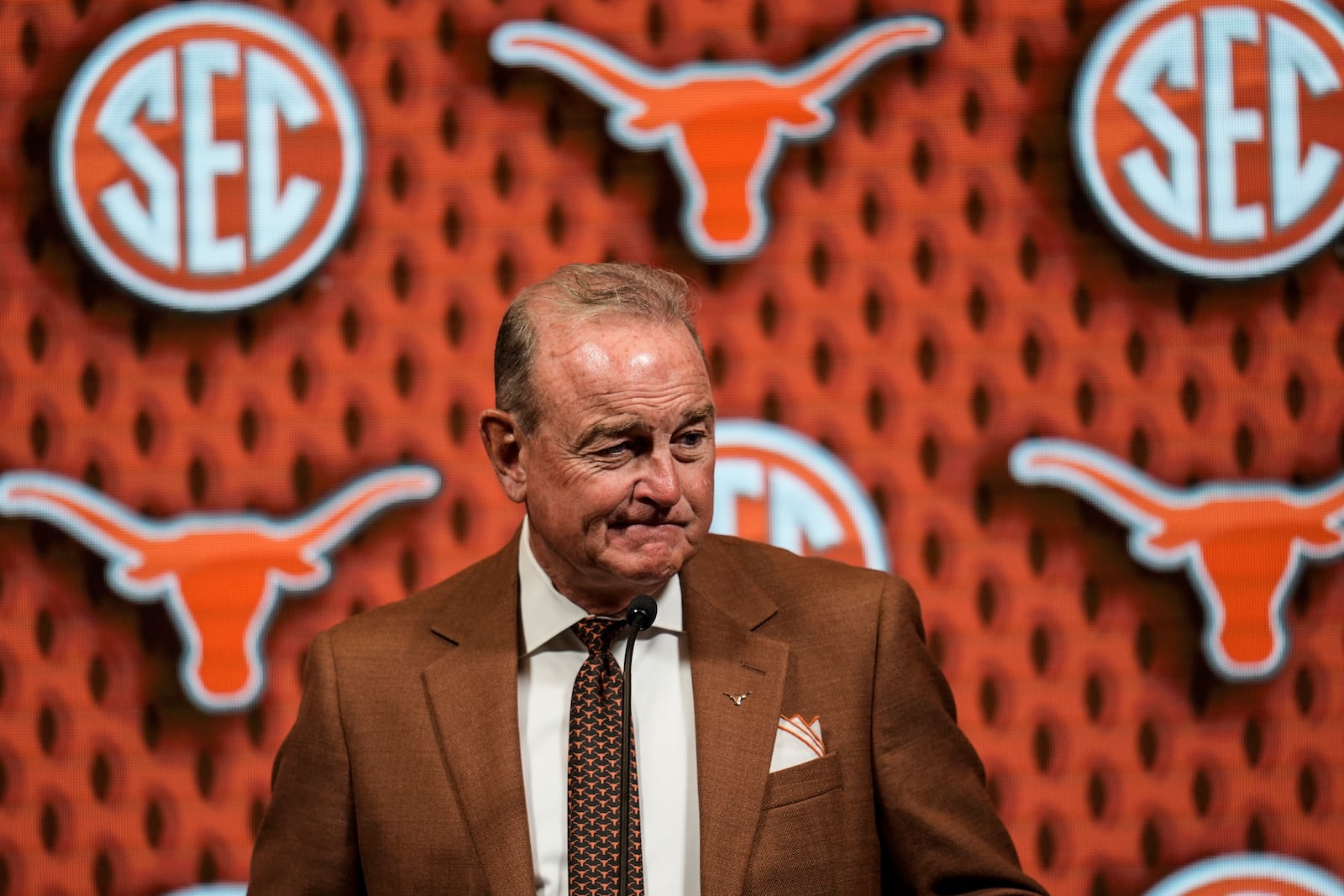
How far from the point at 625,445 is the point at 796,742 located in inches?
16.1

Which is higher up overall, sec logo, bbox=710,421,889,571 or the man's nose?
the man's nose

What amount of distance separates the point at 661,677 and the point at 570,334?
44 cm

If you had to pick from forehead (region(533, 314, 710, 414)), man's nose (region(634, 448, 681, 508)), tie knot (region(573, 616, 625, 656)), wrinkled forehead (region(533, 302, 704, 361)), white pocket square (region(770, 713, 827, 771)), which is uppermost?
wrinkled forehead (region(533, 302, 704, 361))

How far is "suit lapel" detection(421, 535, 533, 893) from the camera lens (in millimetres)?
1576

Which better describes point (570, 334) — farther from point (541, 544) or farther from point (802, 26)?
point (802, 26)

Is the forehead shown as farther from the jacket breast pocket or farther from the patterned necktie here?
the jacket breast pocket

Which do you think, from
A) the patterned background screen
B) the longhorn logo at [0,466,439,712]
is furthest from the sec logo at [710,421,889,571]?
the longhorn logo at [0,466,439,712]

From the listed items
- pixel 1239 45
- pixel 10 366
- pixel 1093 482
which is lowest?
pixel 1093 482

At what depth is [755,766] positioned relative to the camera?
157cm

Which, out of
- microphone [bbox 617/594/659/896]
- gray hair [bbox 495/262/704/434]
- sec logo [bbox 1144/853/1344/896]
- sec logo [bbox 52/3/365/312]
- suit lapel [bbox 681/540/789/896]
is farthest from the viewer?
sec logo [bbox 52/3/365/312]

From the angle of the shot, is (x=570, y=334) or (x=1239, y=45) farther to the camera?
(x=1239, y=45)

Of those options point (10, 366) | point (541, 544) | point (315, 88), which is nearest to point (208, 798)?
point (10, 366)

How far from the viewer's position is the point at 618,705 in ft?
5.29

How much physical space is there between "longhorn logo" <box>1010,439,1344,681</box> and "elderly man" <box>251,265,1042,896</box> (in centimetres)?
84
